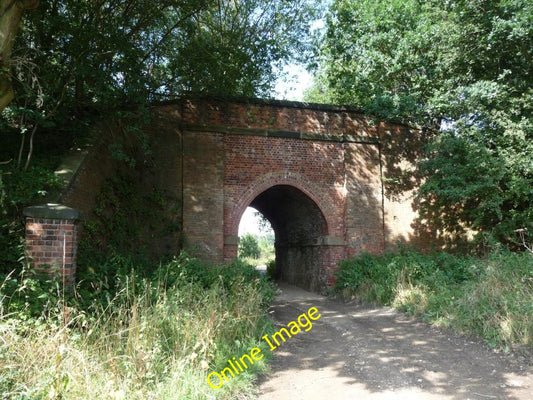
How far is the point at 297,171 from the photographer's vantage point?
1166 centimetres

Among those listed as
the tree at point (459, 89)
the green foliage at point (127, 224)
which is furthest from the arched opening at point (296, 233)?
the green foliage at point (127, 224)

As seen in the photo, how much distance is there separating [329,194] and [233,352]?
751cm

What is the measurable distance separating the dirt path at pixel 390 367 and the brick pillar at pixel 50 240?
300 cm

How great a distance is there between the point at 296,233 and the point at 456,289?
6.65 metres

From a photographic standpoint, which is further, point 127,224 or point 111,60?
point 127,224

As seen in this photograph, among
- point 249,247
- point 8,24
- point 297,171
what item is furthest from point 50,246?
point 249,247

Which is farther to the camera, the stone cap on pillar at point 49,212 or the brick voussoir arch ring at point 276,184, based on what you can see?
the brick voussoir arch ring at point 276,184

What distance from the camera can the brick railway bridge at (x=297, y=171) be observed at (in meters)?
10.7

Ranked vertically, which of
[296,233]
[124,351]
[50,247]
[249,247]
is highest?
[296,233]

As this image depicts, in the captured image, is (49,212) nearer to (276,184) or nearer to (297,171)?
(276,184)

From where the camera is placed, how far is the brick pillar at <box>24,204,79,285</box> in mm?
5188

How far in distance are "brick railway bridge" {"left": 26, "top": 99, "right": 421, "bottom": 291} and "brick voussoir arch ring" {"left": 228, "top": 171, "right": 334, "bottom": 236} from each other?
3 centimetres

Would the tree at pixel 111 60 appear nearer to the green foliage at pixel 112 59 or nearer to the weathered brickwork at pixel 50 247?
the green foliage at pixel 112 59

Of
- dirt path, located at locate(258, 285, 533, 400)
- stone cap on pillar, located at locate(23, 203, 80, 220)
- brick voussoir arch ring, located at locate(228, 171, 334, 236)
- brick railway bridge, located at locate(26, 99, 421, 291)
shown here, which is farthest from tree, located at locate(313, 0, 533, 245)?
stone cap on pillar, located at locate(23, 203, 80, 220)
